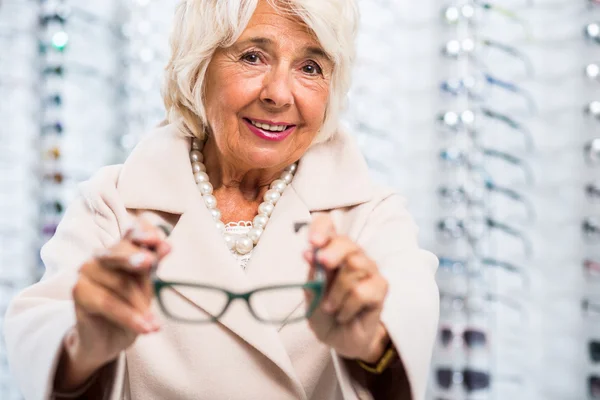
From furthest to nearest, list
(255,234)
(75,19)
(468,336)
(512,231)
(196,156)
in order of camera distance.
Answer: 1. (75,19)
2. (512,231)
3. (468,336)
4. (196,156)
5. (255,234)

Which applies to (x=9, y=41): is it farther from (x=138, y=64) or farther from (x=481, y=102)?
(x=481, y=102)

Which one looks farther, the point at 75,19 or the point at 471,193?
the point at 75,19

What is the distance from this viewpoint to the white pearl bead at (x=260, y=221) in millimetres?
1368

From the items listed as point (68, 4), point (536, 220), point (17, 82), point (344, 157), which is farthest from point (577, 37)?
point (17, 82)

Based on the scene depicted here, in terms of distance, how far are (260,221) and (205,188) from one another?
140 mm

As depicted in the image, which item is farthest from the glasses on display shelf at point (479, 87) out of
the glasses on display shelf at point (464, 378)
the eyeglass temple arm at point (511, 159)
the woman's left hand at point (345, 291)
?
the woman's left hand at point (345, 291)

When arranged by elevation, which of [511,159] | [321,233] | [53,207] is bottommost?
[53,207]

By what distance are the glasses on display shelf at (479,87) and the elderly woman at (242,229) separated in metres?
1.52

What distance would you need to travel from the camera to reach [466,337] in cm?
274

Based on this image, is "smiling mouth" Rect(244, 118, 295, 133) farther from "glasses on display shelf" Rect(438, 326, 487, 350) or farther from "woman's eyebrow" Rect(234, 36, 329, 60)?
"glasses on display shelf" Rect(438, 326, 487, 350)

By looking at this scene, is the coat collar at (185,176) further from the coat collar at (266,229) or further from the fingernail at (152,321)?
the fingernail at (152,321)

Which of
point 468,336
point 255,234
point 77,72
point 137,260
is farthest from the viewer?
point 77,72

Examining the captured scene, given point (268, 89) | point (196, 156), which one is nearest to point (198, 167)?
point (196, 156)

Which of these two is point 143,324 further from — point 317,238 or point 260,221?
point 260,221
